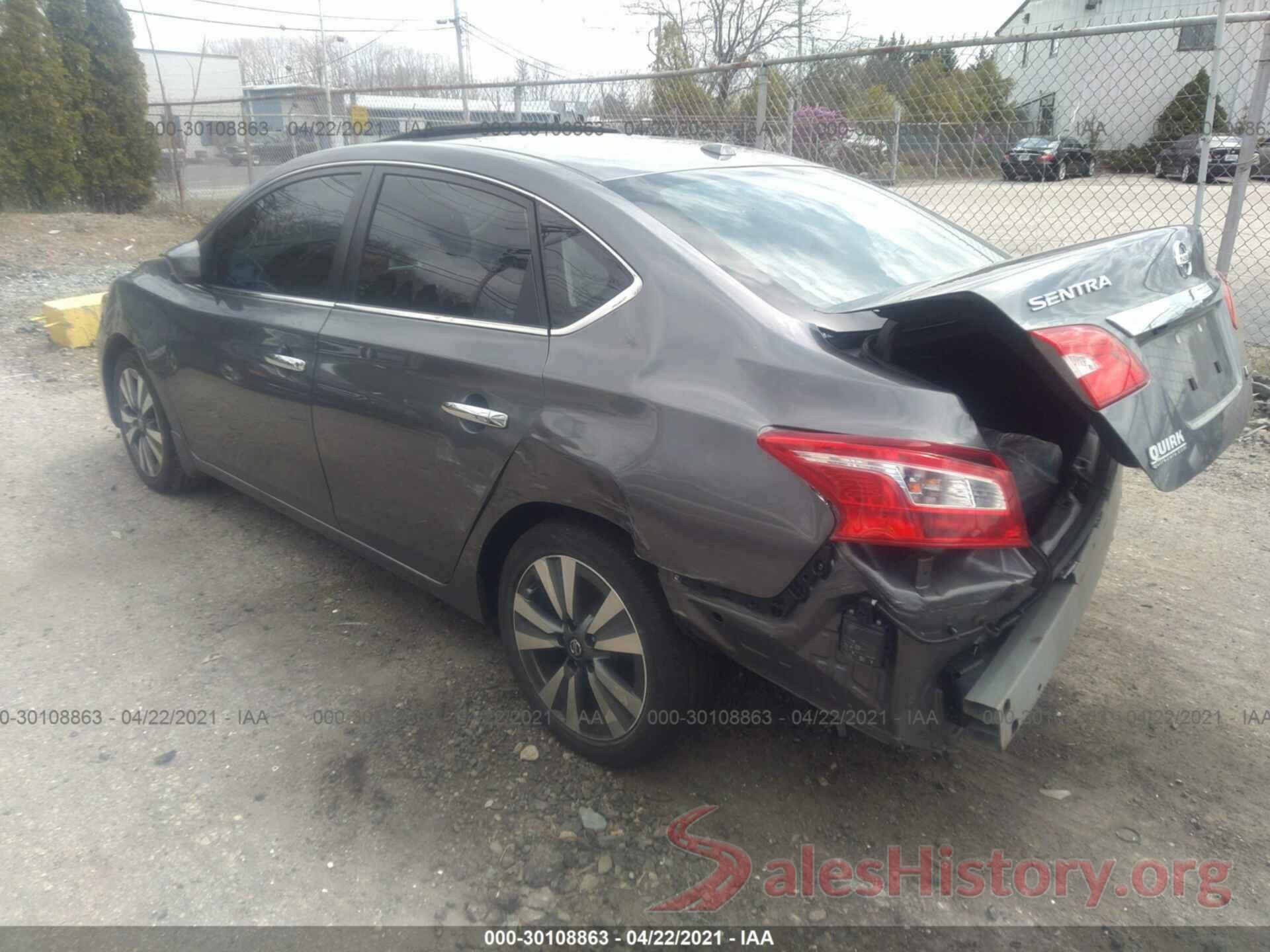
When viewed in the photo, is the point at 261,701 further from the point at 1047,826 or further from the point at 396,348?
the point at 1047,826

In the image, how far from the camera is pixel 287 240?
3.62 metres

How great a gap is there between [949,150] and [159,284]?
507cm

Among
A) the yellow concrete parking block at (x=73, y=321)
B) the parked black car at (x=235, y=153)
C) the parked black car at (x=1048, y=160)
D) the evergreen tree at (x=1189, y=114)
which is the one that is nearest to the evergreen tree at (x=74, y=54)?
the parked black car at (x=235, y=153)

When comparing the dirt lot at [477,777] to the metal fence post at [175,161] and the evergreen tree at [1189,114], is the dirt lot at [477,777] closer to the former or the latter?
the evergreen tree at [1189,114]

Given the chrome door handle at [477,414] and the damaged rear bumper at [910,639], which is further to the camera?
the chrome door handle at [477,414]

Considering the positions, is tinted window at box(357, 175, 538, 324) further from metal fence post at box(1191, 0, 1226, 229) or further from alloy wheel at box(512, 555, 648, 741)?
metal fence post at box(1191, 0, 1226, 229)

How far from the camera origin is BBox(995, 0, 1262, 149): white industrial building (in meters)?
6.08

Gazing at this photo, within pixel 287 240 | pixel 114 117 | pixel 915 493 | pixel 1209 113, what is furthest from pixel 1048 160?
pixel 114 117

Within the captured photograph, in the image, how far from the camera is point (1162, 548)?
4121mm

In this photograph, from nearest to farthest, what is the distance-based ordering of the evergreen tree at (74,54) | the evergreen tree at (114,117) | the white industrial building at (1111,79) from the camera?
the white industrial building at (1111,79)
the evergreen tree at (74,54)
the evergreen tree at (114,117)

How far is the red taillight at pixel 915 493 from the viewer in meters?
1.97

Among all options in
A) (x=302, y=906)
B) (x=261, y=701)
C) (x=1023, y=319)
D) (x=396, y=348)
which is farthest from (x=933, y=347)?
(x=261, y=701)

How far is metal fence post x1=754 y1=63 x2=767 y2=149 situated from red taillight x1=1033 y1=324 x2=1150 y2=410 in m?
5.63

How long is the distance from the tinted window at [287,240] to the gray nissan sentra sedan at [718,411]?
0.8 inches
